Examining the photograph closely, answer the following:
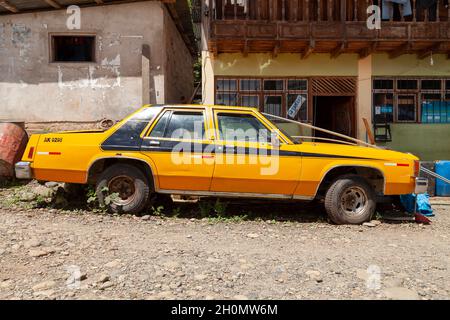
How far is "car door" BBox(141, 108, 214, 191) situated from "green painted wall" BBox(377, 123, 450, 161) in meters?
7.05

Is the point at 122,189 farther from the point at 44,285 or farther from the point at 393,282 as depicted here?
the point at 393,282

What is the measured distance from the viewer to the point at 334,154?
5.36 meters

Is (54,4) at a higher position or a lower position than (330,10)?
lower

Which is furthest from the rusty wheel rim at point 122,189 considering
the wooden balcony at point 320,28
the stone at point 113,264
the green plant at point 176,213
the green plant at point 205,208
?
the wooden balcony at point 320,28

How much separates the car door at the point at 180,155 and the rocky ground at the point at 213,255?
1.83 ft

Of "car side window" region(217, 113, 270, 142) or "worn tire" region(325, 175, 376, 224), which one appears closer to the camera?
"worn tire" region(325, 175, 376, 224)

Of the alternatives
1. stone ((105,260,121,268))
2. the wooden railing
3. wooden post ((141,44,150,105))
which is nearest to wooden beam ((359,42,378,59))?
the wooden railing

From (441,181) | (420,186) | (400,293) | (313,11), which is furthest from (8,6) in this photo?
(441,181)

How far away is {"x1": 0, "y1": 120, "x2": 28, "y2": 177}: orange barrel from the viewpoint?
297 inches

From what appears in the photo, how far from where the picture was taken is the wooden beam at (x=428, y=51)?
9750mm

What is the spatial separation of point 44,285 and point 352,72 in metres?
9.51

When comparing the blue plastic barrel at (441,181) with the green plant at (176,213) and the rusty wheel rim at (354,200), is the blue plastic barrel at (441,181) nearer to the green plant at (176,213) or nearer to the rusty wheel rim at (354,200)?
the rusty wheel rim at (354,200)

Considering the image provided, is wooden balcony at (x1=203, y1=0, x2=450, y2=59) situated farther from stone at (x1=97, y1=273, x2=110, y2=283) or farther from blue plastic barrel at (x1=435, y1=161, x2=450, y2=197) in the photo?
stone at (x1=97, y1=273, x2=110, y2=283)

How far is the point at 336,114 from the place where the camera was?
11.8m
